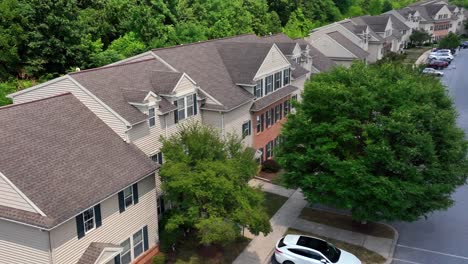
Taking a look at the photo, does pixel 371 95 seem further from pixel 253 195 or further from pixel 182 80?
pixel 182 80

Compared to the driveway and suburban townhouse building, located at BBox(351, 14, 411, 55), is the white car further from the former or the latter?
suburban townhouse building, located at BBox(351, 14, 411, 55)

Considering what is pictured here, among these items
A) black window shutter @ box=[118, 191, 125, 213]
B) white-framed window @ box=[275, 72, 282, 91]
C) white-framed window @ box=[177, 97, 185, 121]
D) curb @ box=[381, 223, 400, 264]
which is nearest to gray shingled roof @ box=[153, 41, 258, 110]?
white-framed window @ box=[177, 97, 185, 121]

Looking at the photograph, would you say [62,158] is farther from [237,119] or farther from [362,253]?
[362,253]

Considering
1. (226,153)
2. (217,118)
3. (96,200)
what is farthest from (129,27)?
(96,200)

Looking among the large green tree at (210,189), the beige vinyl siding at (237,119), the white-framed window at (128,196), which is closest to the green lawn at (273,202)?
the beige vinyl siding at (237,119)

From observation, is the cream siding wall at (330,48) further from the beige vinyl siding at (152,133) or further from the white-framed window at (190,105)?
the beige vinyl siding at (152,133)
